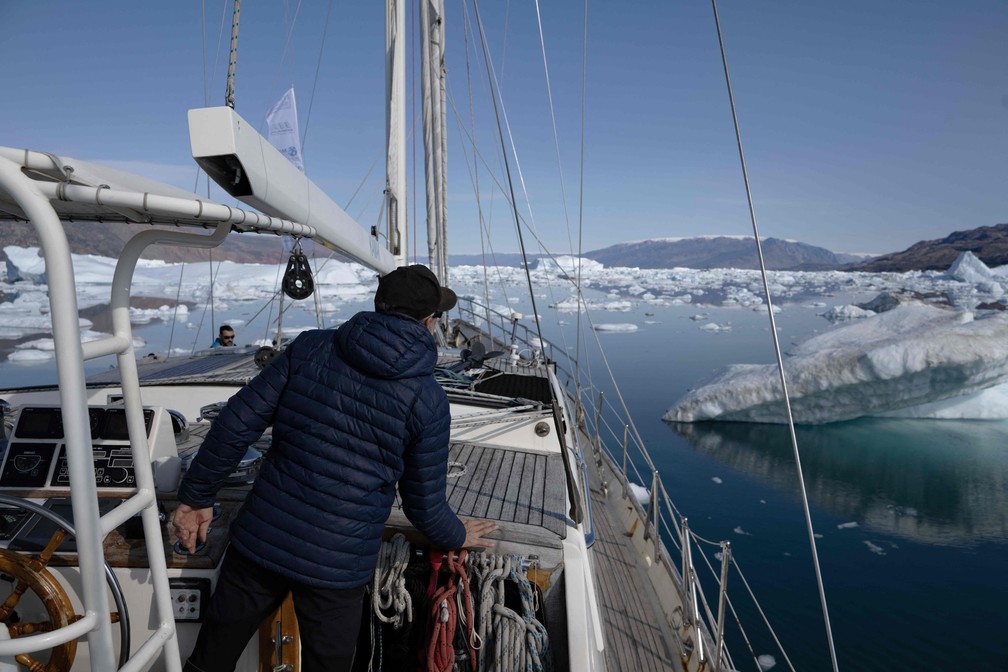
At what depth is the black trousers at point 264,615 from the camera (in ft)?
5.23

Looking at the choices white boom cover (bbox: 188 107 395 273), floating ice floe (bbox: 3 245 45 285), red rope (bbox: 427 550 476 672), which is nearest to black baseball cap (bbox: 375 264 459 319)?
white boom cover (bbox: 188 107 395 273)

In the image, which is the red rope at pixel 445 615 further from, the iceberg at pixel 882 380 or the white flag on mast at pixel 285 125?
the iceberg at pixel 882 380

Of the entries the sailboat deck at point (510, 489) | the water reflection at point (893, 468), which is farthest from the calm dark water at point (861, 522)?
the sailboat deck at point (510, 489)

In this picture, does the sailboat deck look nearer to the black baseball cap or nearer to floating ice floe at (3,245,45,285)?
the black baseball cap

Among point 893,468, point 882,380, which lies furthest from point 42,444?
point 882,380

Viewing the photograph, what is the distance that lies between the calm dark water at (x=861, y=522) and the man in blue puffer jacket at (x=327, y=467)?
5597 millimetres

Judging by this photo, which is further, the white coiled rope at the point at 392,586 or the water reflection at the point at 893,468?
the water reflection at the point at 893,468

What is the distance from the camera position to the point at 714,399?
531 inches

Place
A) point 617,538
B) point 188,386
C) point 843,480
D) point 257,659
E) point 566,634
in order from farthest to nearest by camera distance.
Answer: point 843,480
point 617,538
point 188,386
point 566,634
point 257,659

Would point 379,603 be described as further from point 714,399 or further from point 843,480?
point 714,399

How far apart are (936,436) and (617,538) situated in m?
12.4

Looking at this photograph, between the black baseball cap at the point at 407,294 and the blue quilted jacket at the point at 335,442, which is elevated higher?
the black baseball cap at the point at 407,294

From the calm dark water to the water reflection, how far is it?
33 mm

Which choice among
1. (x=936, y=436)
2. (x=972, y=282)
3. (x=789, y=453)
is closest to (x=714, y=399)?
(x=789, y=453)
